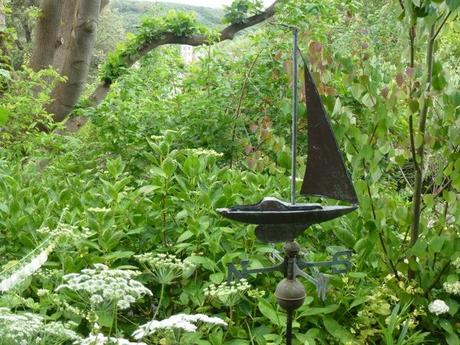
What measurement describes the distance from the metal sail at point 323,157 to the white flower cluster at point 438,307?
0.68m

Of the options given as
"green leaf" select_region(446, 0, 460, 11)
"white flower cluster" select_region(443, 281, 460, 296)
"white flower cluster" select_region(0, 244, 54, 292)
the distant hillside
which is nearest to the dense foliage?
"white flower cluster" select_region(443, 281, 460, 296)

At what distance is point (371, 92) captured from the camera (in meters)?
2.09

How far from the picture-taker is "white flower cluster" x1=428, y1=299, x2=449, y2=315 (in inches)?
77.1

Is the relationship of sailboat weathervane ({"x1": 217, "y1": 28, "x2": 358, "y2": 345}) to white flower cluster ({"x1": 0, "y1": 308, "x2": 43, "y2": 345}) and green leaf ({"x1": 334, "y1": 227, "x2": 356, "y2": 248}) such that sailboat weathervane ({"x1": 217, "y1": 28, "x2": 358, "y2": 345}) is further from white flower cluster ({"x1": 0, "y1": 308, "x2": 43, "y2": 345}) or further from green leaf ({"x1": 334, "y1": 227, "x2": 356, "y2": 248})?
green leaf ({"x1": 334, "y1": 227, "x2": 356, "y2": 248})

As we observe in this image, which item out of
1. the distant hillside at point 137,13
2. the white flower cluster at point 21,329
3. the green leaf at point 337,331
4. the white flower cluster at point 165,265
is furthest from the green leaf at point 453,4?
the distant hillside at point 137,13

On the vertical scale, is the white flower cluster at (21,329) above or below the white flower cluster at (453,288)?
above

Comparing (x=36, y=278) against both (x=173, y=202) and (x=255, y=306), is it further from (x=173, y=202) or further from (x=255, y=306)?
(x=255, y=306)

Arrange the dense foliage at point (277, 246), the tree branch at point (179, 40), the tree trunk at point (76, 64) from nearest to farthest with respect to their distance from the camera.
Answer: the dense foliage at point (277, 246)
the tree trunk at point (76, 64)
the tree branch at point (179, 40)

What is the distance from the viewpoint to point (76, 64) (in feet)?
17.0

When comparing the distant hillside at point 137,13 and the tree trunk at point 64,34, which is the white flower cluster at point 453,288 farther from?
the distant hillside at point 137,13

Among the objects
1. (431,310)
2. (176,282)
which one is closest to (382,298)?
(431,310)

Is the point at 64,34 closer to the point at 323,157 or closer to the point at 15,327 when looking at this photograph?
the point at 323,157

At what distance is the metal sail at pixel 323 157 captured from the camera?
1.51 metres

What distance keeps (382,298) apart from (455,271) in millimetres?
314
